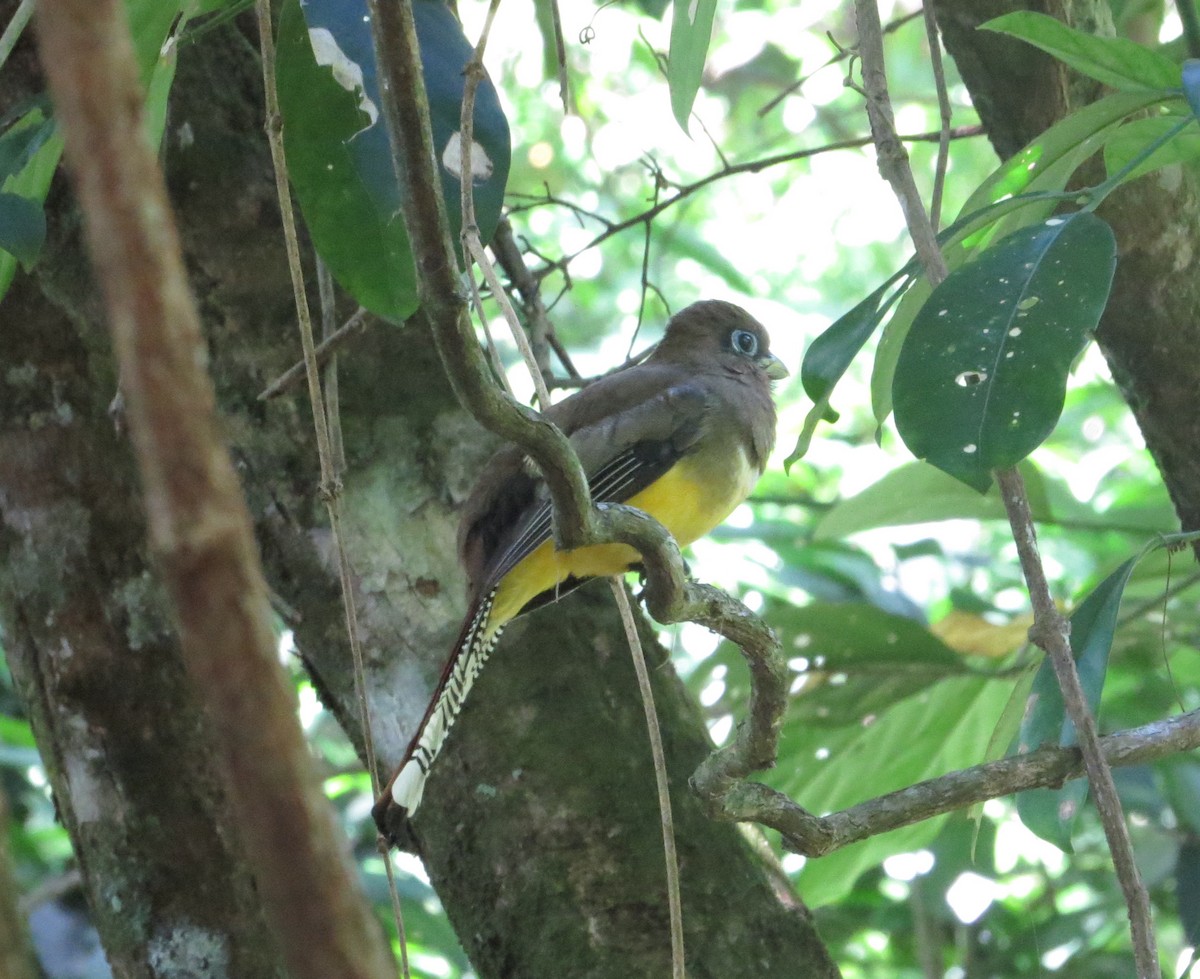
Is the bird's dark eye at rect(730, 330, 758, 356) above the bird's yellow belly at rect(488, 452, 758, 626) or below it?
above

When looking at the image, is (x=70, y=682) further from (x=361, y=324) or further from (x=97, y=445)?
(x=361, y=324)

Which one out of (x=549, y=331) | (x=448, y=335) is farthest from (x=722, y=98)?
(x=448, y=335)

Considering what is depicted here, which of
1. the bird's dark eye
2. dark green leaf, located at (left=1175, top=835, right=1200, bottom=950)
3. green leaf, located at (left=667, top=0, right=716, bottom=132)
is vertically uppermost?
the bird's dark eye

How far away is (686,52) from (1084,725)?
129 cm

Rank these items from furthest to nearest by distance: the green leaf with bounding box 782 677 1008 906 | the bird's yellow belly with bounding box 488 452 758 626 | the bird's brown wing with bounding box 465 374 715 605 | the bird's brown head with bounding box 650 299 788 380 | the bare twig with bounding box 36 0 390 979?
the bird's brown head with bounding box 650 299 788 380 → the green leaf with bounding box 782 677 1008 906 → the bird's brown wing with bounding box 465 374 715 605 → the bird's yellow belly with bounding box 488 452 758 626 → the bare twig with bounding box 36 0 390 979

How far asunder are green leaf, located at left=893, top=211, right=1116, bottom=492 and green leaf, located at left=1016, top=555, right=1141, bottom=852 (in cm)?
44

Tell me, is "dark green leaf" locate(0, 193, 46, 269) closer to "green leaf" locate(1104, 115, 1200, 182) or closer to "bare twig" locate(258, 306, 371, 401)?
"bare twig" locate(258, 306, 371, 401)

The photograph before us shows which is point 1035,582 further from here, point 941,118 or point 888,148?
point 941,118

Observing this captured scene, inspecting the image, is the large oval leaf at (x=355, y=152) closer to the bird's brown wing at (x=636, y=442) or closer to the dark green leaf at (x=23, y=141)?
the dark green leaf at (x=23, y=141)

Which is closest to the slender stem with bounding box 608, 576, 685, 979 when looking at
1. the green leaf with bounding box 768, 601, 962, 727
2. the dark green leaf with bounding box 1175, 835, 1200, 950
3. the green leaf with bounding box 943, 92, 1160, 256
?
the green leaf with bounding box 943, 92, 1160, 256

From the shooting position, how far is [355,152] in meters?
2.14

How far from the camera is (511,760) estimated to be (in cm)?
260

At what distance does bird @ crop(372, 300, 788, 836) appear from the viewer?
2584 millimetres

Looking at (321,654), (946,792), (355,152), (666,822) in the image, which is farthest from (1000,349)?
(321,654)
